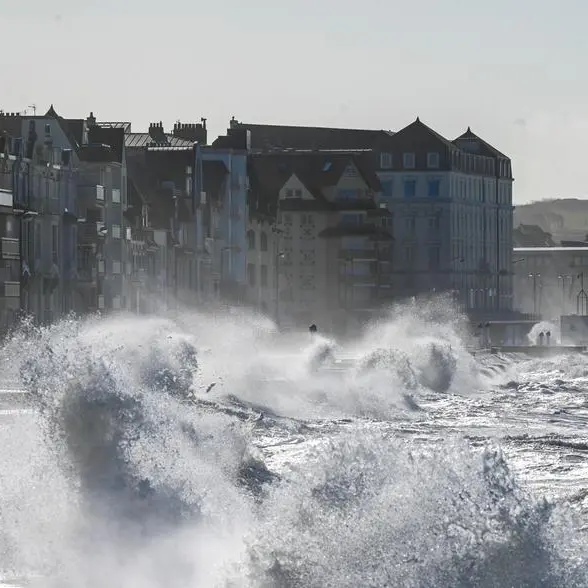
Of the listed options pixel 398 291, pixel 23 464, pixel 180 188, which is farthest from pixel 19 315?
pixel 398 291

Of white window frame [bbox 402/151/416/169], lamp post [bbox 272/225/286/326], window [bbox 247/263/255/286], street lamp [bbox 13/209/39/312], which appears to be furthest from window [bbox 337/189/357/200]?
street lamp [bbox 13/209/39/312]

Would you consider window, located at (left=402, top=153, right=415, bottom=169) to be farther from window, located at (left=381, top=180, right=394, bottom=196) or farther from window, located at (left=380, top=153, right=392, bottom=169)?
window, located at (left=381, top=180, right=394, bottom=196)

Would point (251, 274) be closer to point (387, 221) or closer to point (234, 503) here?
point (387, 221)

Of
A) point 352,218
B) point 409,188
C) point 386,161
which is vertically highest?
point 386,161

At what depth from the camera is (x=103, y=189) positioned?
9844cm

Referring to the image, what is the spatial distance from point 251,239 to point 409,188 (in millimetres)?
40385

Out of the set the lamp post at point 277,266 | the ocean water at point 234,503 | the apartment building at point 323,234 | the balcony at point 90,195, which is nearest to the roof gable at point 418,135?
the apartment building at point 323,234

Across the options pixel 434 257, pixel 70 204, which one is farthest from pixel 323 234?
pixel 70 204

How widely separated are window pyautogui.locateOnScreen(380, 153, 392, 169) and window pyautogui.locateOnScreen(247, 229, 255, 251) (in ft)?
125

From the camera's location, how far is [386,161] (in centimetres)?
17400

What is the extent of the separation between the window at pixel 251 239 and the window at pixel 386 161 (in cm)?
3814

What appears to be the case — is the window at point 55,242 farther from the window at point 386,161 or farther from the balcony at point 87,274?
the window at point 386,161

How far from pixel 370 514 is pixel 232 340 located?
71641 mm

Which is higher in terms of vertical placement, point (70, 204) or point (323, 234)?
point (70, 204)
